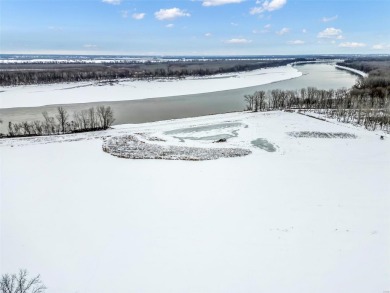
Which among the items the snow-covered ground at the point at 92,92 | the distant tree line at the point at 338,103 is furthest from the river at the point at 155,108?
the distant tree line at the point at 338,103

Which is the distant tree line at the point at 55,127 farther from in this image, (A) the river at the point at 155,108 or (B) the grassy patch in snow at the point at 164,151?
(B) the grassy patch in snow at the point at 164,151

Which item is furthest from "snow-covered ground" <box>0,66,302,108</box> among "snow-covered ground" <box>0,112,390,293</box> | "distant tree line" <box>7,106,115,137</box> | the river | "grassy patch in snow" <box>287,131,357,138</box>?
"grassy patch in snow" <box>287,131,357,138</box>

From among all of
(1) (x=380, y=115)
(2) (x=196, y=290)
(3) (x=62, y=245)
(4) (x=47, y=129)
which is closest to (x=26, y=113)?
(4) (x=47, y=129)

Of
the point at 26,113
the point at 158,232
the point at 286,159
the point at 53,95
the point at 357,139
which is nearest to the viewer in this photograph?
the point at 158,232

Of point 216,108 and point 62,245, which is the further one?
point 216,108

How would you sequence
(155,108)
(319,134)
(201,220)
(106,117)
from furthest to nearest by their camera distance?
1. (155,108)
2. (106,117)
3. (319,134)
4. (201,220)

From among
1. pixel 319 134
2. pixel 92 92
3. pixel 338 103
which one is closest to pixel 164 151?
pixel 319 134

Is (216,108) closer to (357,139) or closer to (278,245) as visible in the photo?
(357,139)

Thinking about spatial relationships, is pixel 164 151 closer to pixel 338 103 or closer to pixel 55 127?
pixel 55 127
